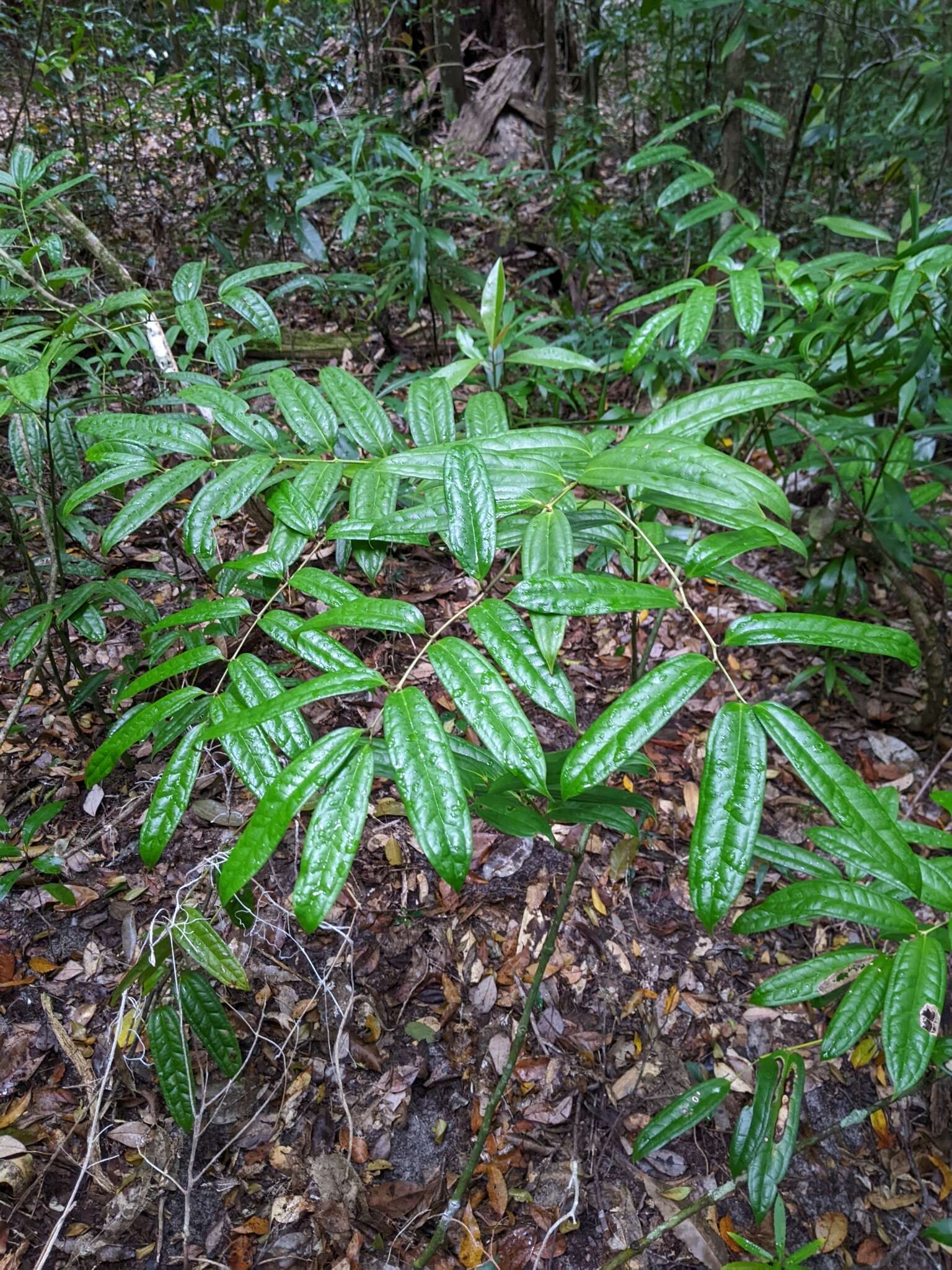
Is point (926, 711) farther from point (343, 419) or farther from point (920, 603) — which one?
point (343, 419)

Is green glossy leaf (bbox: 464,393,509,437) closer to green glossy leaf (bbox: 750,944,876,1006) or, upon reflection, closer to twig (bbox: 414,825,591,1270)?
twig (bbox: 414,825,591,1270)

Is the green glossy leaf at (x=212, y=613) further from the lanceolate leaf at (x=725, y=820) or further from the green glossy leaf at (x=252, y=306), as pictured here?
the green glossy leaf at (x=252, y=306)

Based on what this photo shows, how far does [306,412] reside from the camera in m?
1.11

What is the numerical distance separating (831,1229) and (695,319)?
1722 millimetres

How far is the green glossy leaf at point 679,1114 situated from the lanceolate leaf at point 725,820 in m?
0.83

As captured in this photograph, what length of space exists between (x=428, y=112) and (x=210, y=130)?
A: 73.7 inches

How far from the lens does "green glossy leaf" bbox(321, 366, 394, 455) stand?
42.3 inches

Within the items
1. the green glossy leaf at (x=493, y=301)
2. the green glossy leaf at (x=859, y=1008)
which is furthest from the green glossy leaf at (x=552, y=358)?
the green glossy leaf at (x=859, y=1008)

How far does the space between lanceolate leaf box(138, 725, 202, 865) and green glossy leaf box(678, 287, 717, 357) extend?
927mm

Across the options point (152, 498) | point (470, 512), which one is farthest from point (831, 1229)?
point (152, 498)

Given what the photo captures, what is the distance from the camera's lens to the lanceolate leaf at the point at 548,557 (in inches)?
29.5

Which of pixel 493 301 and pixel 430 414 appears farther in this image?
pixel 493 301

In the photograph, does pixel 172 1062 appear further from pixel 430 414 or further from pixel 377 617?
pixel 430 414

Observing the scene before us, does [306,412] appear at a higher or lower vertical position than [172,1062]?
higher
